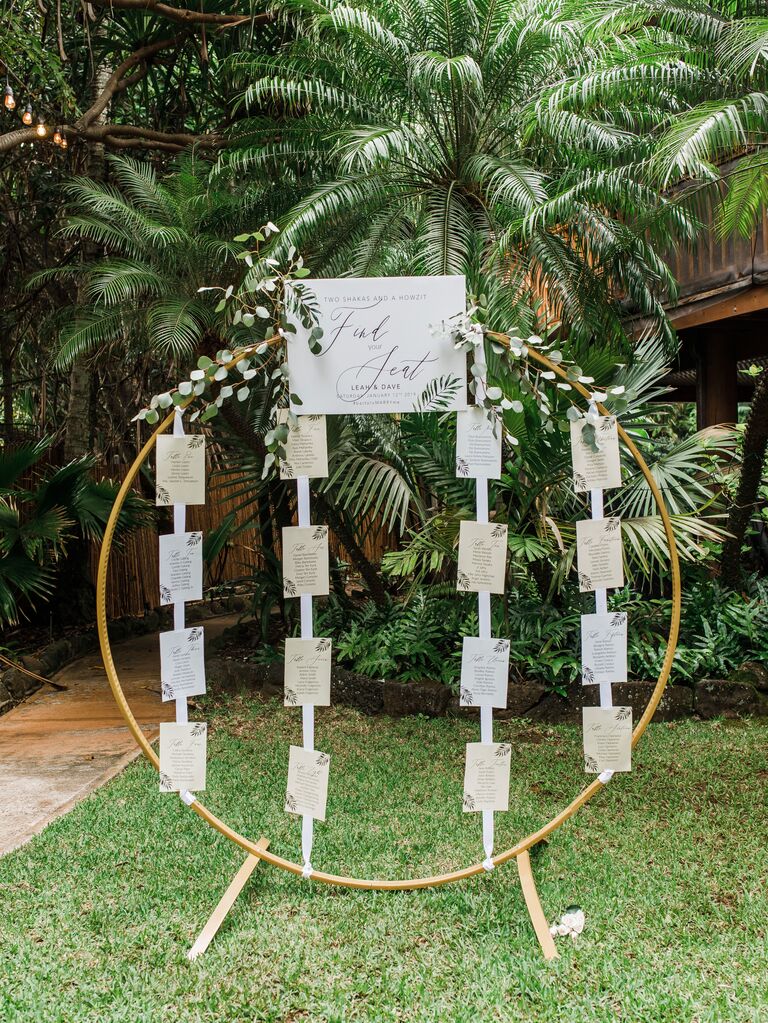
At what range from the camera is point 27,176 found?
916 cm

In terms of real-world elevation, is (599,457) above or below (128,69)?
below

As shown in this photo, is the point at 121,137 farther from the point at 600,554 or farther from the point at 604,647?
the point at 604,647

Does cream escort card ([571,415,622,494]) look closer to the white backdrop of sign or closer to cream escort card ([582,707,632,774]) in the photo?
the white backdrop of sign

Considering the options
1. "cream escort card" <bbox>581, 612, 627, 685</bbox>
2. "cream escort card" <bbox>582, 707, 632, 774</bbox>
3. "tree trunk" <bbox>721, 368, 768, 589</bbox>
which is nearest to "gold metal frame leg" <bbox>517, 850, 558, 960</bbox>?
"cream escort card" <bbox>582, 707, 632, 774</bbox>

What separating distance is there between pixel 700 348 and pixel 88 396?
613 centimetres

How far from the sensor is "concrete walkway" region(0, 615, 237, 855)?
14.9 feet

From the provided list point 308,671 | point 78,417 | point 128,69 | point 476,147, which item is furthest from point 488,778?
point 128,69

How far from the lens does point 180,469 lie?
3.28 metres

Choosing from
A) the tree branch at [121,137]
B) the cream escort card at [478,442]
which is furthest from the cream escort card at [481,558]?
the tree branch at [121,137]

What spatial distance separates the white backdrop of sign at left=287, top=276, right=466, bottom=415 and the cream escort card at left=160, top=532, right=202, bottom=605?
24.8 inches

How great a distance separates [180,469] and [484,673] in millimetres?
1337

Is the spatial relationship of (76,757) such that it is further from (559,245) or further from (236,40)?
(236,40)

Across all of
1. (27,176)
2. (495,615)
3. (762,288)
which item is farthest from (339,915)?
(27,176)

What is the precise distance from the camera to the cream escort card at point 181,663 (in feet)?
10.7
